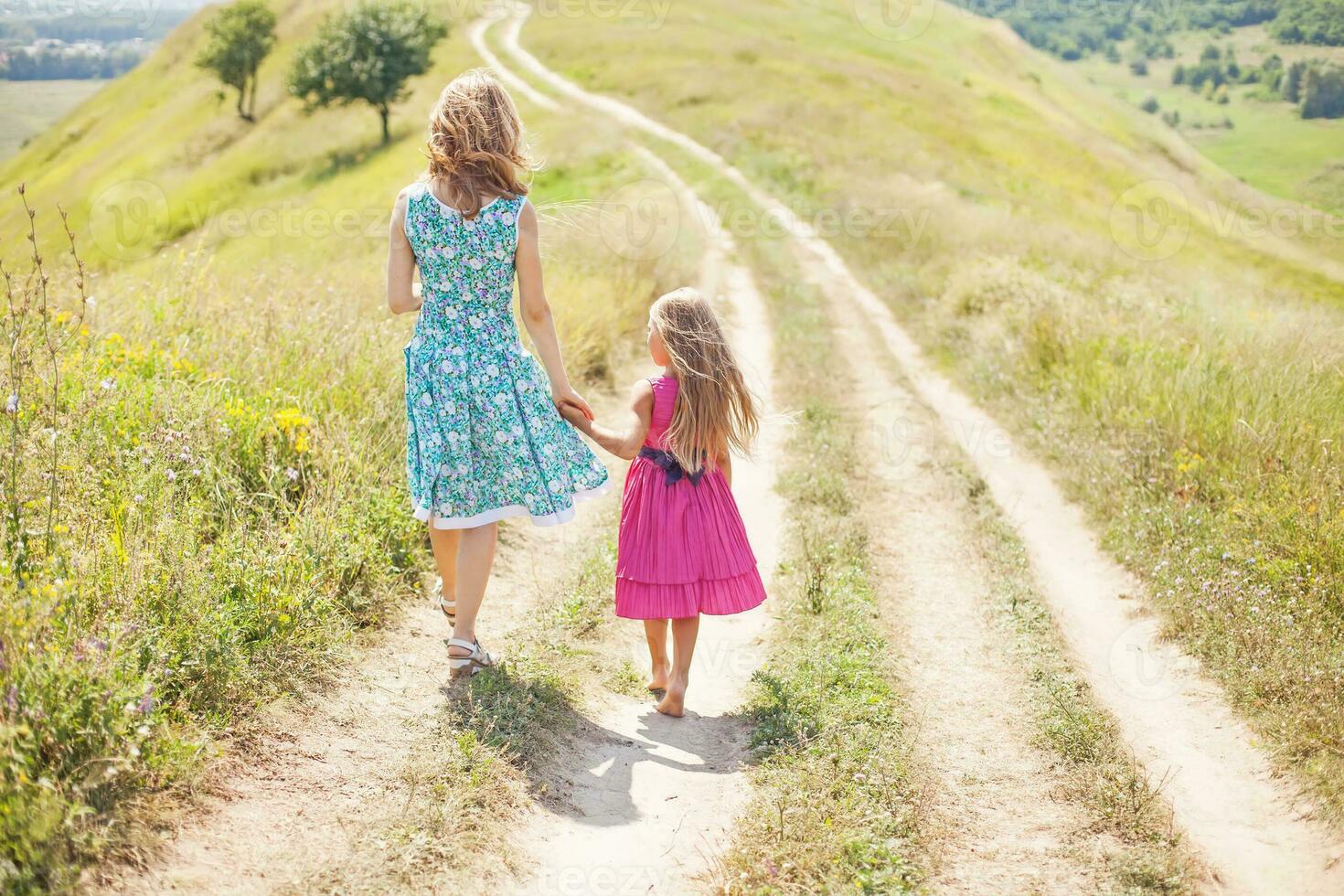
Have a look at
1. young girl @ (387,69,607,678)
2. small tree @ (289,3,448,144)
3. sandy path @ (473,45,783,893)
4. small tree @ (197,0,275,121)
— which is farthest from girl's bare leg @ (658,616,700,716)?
small tree @ (197,0,275,121)

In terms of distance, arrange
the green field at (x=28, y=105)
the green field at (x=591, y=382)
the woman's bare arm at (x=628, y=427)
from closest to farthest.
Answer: the green field at (x=591, y=382) → the woman's bare arm at (x=628, y=427) → the green field at (x=28, y=105)

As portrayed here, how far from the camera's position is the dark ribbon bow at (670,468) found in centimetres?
467

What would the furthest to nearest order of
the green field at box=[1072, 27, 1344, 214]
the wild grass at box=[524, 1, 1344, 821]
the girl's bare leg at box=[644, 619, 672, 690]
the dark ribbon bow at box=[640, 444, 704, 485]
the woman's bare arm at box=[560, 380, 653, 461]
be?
1. the green field at box=[1072, 27, 1344, 214]
2. the wild grass at box=[524, 1, 1344, 821]
3. the girl's bare leg at box=[644, 619, 672, 690]
4. the dark ribbon bow at box=[640, 444, 704, 485]
5. the woman's bare arm at box=[560, 380, 653, 461]

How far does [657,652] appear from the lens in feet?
16.2

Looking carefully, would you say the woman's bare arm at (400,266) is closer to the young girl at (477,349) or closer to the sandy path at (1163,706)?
the young girl at (477,349)

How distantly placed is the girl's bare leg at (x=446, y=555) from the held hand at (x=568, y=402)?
82cm

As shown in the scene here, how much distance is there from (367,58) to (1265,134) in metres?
37.7

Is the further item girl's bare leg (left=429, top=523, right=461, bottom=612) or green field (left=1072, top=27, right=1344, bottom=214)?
green field (left=1072, top=27, right=1344, bottom=214)

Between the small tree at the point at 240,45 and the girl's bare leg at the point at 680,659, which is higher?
the small tree at the point at 240,45

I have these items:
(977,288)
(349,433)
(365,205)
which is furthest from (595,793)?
(365,205)

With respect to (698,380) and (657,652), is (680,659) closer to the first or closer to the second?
(657,652)

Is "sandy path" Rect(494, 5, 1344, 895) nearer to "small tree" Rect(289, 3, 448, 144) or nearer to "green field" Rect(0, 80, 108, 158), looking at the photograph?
"green field" Rect(0, 80, 108, 158)

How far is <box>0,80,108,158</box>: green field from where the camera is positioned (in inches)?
498

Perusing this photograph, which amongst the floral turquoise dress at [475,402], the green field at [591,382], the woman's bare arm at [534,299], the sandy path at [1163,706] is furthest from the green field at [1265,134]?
the floral turquoise dress at [475,402]
